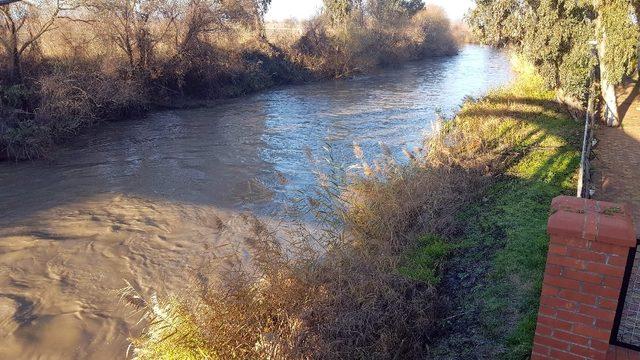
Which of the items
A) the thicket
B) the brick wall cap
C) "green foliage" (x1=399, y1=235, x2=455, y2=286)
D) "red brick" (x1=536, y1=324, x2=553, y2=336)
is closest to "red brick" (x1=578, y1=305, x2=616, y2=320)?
"red brick" (x1=536, y1=324, x2=553, y2=336)

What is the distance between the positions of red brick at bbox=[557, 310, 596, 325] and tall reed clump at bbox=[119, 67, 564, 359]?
6.53ft

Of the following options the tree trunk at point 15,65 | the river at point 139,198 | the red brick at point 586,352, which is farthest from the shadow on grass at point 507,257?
the tree trunk at point 15,65

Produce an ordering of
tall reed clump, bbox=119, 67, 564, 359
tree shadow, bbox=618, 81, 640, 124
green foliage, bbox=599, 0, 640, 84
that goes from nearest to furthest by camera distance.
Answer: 1. tall reed clump, bbox=119, 67, 564, 359
2. green foliage, bbox=599, 0, 640, 84
3. tree shadow, bbox=618, 81, 640, 124

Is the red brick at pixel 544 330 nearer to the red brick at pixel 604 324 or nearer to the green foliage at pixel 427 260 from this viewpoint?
the red brick at pixel 604 324

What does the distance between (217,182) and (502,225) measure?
24.2 ft

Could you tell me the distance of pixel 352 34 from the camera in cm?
3462

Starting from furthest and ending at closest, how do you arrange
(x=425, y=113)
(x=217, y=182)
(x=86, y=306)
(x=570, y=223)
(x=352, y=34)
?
(x=352, y=34)
(x=425, y=113)
(x=217, y=182)
(x=86, y=306)
(x=570, y=223)

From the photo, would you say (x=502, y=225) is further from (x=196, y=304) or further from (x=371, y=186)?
(x=196, y=304)

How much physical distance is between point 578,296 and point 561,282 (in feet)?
0.44

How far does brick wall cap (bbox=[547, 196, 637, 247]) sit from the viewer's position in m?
2.80

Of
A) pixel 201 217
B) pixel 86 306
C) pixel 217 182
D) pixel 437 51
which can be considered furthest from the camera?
pixel 437 51

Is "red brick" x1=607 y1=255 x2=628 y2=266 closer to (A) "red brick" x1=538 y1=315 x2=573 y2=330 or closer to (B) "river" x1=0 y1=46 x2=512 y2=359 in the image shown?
(A) "red brick" x1=538 y1=315 x2=573 y2=330

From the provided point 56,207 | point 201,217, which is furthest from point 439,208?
point 56,207

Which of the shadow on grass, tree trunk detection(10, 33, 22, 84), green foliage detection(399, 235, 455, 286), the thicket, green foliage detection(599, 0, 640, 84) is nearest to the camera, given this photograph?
the shadow on grass
